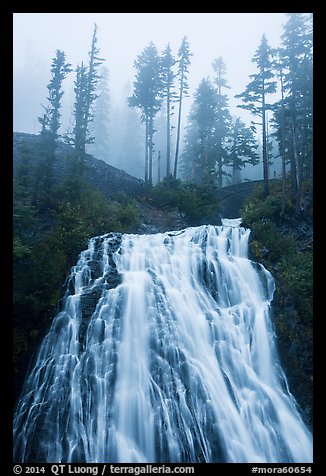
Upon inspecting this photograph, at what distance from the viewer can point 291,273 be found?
47.0ft

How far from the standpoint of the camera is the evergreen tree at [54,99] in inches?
916

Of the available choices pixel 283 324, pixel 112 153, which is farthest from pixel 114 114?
pixel 283 324

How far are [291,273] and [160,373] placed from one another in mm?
7433

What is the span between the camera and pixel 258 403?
34.9 ft

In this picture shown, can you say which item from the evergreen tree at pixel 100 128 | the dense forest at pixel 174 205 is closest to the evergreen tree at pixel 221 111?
the dense forest at pixel 174 205

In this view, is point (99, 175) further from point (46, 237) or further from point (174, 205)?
point (46, 237)

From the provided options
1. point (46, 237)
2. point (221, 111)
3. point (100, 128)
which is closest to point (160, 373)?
point (46, 237)

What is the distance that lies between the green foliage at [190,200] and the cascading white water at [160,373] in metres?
9.26

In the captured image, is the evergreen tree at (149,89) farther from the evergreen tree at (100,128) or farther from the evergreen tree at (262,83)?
the evergreen tree at (100,128)

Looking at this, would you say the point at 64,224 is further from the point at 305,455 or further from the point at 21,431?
the point at 305,455

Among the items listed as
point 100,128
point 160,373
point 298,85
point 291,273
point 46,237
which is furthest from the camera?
point 100,128

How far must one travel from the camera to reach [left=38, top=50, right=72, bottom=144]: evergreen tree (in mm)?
→ 23272
